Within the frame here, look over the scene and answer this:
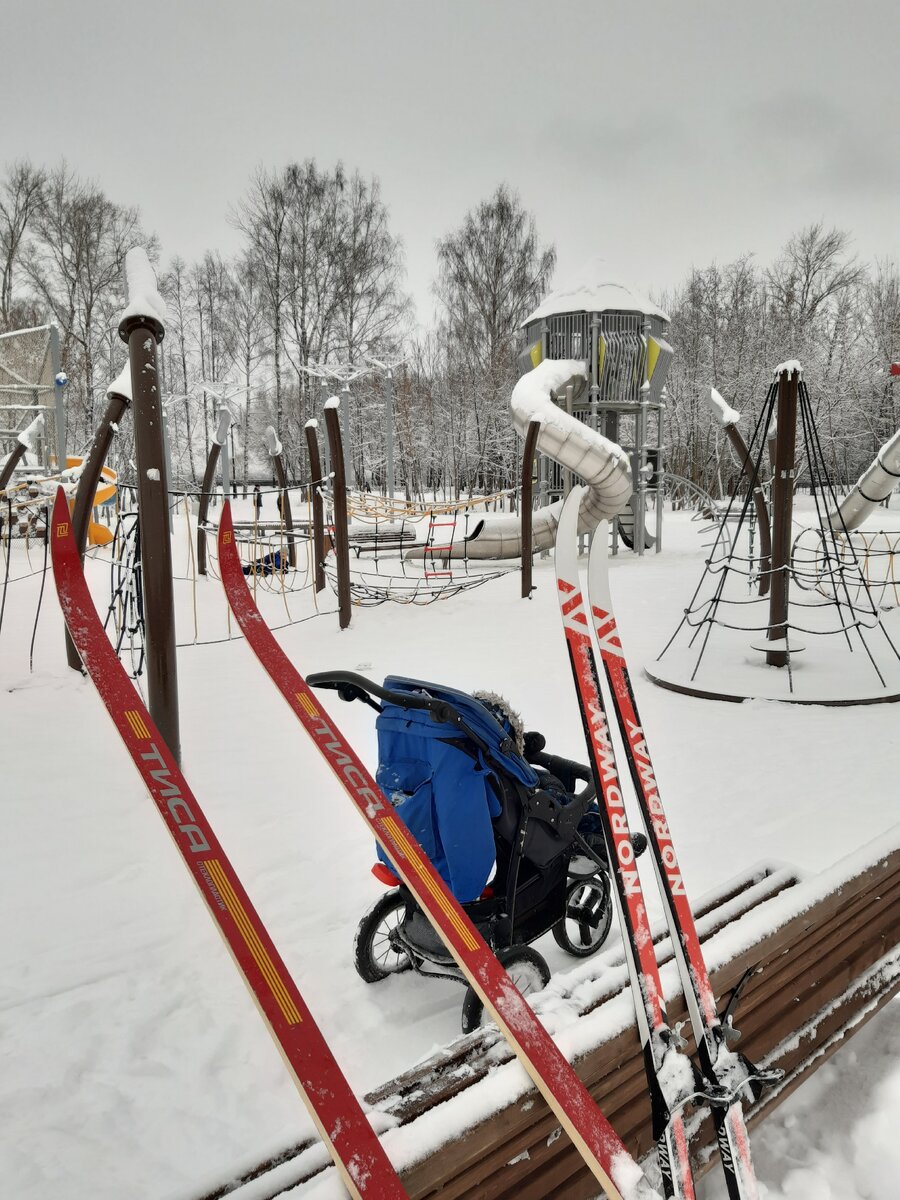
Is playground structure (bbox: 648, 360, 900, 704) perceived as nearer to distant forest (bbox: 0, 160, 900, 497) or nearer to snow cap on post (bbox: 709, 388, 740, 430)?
snow cap on post (bbox: 709, 388, 740, 430)

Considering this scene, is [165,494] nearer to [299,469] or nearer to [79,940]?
[79,940]

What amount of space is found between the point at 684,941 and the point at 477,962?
1.76 ft

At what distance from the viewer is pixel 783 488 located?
5.85m

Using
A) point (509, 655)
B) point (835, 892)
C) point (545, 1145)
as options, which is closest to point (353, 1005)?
point (545, 1145)

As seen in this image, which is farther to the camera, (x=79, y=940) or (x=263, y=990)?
(x=79, y=940)

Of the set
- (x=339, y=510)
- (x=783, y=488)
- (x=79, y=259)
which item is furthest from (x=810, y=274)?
(x=339, y=510)

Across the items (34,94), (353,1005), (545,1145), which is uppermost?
(34,94)

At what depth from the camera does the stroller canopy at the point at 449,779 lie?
7.09 ft

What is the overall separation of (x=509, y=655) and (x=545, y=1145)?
5.57 metres

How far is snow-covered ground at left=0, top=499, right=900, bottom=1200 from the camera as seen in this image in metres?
1.76

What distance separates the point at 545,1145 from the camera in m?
1.44

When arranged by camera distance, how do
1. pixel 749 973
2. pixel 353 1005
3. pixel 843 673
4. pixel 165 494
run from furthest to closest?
pixel 843 673
pixel 165 494
pixel 353 1005
pixel 749 973

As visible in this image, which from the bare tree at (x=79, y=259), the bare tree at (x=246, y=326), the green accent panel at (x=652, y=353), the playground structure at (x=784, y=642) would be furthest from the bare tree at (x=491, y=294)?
the playground structure at (x=784, y=642)

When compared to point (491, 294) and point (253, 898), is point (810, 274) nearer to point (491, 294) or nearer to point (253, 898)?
point (491, 294)
